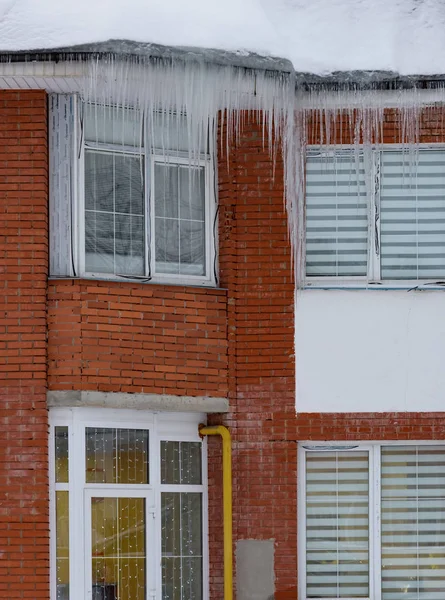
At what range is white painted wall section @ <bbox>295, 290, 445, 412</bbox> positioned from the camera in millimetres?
13781

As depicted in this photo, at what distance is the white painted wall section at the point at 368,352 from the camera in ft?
45.2

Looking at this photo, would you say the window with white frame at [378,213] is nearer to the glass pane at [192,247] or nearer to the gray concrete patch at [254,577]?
the glass pane at [192,247]

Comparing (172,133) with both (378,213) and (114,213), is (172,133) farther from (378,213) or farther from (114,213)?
(378,213)

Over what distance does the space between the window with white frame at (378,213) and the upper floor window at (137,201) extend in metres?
1.06

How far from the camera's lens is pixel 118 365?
13164 mm

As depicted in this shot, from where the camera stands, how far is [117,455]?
1334 centimetres

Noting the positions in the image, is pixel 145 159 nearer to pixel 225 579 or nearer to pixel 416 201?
pixel 416 201

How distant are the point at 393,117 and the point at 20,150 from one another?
3.64m

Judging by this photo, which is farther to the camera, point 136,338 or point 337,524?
point 337,524

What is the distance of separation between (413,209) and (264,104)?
186 cm

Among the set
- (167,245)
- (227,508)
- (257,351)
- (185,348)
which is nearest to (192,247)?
(167,245)

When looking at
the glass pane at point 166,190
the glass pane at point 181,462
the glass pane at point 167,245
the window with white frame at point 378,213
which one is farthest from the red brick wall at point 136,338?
the window with white frame at point 378,213

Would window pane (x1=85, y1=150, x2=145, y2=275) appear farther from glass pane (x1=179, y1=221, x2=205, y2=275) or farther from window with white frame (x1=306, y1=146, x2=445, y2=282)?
window with white frame (x1=306, y1=146, x2=445, y2=282)

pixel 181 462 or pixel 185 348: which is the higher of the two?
pixel 185 348
